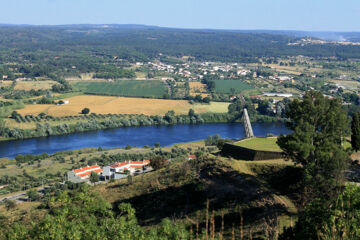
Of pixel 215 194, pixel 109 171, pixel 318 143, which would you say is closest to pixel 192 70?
pixel 109 171

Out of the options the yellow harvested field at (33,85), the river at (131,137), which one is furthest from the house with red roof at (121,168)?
the yellow harvested field at (33,85)

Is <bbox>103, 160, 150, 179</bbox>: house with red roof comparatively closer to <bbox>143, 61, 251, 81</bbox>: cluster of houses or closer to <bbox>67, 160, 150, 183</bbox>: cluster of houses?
<bbox>67, 160, 150, 183</bbox>: cluster of houses

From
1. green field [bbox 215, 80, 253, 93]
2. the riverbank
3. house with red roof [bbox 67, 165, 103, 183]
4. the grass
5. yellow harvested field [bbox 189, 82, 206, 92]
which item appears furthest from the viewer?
yellow harvested field [bbox 189, 82, 206, 92]

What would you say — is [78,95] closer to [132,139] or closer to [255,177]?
[132,139]

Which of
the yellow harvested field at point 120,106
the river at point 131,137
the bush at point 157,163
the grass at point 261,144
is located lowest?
the river at point 131,137

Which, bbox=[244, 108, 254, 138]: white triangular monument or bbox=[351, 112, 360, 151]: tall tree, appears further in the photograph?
bbox=[244, 108, 254, 138]: white triangular monument

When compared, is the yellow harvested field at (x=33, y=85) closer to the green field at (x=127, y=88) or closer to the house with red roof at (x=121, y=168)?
the green field at (x=127, y=88)

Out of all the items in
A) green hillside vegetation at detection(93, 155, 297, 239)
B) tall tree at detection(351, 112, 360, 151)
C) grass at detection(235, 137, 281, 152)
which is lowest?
green hillside vegetation at detection(93, 155, 297, 239)

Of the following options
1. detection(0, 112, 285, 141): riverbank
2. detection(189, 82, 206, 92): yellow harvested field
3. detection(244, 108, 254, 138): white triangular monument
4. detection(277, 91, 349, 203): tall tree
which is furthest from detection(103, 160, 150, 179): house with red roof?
detection(189, 82, 206, 92): yellow harvested field

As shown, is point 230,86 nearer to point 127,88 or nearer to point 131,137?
point 127,88
